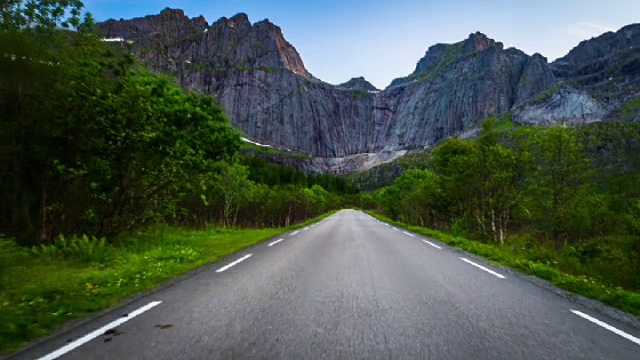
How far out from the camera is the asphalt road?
336 centimetres

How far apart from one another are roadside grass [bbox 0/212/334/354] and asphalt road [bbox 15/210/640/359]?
50 centimetres

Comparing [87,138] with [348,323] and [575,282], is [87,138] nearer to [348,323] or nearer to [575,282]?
[348,323]

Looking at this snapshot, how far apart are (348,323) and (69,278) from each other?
574 centimetres

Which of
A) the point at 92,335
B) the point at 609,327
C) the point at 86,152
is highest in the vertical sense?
the point at 86,152

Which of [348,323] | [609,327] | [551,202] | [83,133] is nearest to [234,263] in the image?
[348,323]

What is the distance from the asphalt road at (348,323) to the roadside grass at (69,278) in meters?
0.50

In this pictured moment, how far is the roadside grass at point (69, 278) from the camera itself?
14.1 ft

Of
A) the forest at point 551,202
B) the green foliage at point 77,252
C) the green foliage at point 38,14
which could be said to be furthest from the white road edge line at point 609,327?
the green foliage at point 38,14

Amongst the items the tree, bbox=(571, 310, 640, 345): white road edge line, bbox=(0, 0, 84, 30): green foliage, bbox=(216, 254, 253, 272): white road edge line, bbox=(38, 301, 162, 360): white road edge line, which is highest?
bbox=(0, 0, 84, 30): green foliage

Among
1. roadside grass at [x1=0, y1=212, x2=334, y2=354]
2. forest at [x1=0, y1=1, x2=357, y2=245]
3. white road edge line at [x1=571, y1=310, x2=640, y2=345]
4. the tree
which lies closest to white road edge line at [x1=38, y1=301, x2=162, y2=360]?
roadside grass at [x1=0, y1=212, x2=334, y2=354]

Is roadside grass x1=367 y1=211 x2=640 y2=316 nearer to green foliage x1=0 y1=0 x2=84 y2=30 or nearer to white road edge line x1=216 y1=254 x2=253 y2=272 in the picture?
white road edge line x1=216 y1=254 x2=253 y2=272

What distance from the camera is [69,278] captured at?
6758 mm

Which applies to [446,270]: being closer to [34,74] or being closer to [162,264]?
[162,264]

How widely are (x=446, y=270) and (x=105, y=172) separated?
9890mm
